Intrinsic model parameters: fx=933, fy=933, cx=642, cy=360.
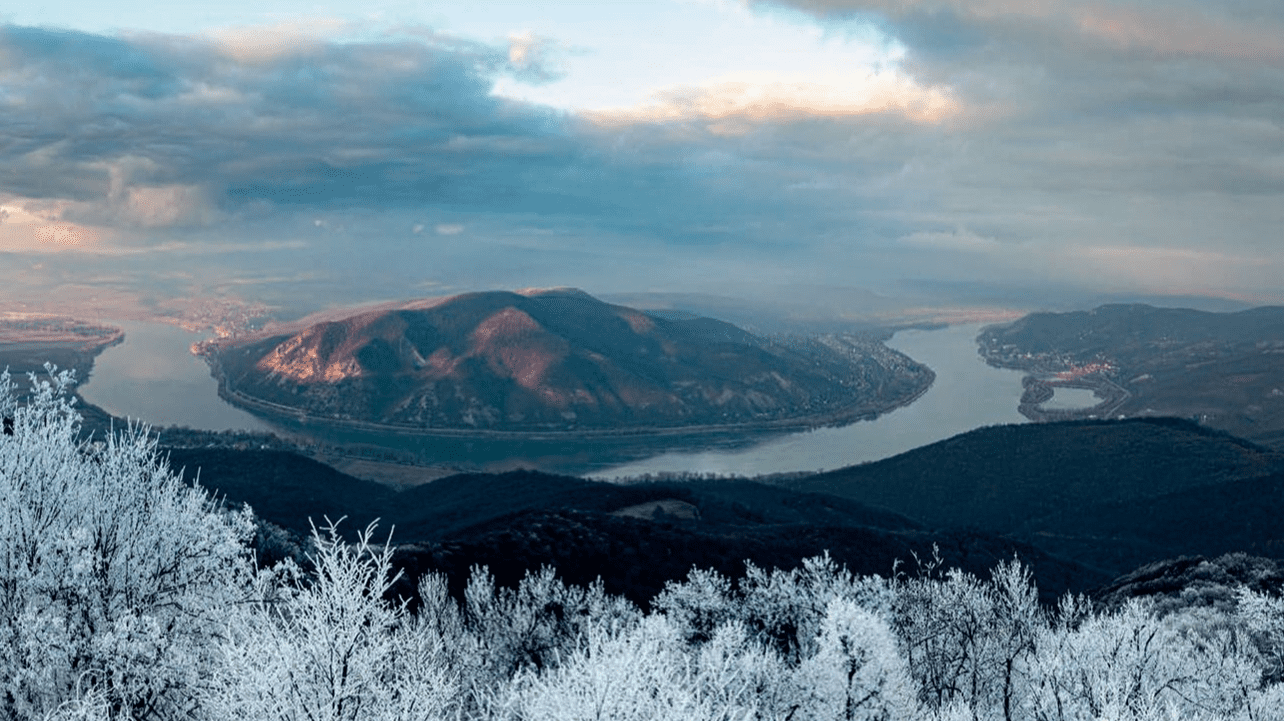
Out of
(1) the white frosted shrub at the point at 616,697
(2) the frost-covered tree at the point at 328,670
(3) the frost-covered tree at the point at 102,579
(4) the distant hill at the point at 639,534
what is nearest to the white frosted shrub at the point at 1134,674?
(4) the distant hill at the point at 639,534

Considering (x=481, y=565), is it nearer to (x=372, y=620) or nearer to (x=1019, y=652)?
(x=1019, y=652)

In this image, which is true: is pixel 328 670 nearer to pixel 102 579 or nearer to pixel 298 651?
pixel 298 651

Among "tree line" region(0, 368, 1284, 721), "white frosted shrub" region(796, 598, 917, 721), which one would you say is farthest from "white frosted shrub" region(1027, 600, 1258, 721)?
"white frosted shrub" region(796, 598, 917, 721)

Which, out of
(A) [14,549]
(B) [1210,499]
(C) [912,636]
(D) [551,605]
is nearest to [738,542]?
(D) [551,605]

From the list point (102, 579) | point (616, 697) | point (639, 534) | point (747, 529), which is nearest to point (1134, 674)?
point (616, 697)

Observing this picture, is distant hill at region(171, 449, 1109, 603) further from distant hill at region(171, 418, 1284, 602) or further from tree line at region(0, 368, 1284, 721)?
tree line at region(0, 368, 1284, 721)

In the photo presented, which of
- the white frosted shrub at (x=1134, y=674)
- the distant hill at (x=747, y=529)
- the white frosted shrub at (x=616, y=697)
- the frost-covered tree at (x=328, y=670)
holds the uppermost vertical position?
the frost-covered tree at (x=328, y=670)

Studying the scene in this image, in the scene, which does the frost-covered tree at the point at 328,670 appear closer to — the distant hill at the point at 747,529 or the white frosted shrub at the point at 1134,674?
the white frosted shrub at the point at 1134,674

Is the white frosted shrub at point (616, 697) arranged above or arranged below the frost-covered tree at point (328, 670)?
below
